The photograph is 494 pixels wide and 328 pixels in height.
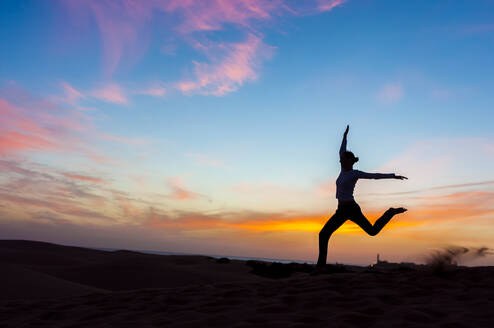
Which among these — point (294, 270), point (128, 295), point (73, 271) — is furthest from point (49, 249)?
point (128, 295)

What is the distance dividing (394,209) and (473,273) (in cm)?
158

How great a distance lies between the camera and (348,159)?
755 centimetres

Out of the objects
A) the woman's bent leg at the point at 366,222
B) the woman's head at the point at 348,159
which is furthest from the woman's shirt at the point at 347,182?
the woman's bent leg at the point at 366,222

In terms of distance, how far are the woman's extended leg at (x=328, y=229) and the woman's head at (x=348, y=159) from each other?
84cm

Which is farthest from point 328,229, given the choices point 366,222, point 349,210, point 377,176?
point 377,176

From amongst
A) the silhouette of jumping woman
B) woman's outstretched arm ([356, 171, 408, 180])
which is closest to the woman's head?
the silhouette of jumping woman

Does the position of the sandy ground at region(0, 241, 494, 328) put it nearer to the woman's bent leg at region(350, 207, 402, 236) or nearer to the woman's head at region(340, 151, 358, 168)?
the woman's bent leg at region(350, 207, 402, 236)

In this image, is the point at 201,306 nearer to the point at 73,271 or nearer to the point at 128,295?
the point at 128,295

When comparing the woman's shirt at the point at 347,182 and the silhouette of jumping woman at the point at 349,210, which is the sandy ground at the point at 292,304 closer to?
the silhouette of jumping woman at the point at 349,210

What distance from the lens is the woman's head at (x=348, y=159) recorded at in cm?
754

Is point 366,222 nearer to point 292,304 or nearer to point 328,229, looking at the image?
point 328,229

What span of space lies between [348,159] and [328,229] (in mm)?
1289

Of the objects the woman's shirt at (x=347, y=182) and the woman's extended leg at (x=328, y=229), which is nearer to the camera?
the woman's shirt at (x=347, y=182)

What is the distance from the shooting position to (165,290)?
7.35 metres
